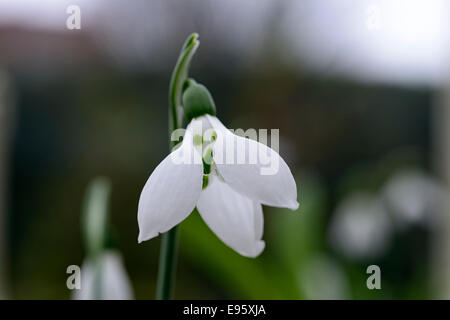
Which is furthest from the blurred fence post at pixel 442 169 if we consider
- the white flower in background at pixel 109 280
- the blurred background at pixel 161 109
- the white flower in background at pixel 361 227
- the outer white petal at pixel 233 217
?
the outer white petal at pixel 233 217

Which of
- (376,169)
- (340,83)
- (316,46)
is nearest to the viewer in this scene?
(376,169)

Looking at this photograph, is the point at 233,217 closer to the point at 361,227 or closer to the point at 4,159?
the point at 361,227

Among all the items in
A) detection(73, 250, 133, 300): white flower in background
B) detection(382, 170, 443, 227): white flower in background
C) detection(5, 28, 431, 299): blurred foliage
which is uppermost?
detection(5, 28, 431, 299): blurred foliage

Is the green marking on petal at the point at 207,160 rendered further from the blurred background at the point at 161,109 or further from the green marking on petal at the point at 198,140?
the blurred background at the point at 161,109

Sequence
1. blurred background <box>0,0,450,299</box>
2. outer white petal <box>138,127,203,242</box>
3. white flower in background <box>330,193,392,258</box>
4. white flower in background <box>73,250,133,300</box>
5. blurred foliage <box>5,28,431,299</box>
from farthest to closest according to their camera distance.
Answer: blurred foliage <box>5,28,431,299</box> → blurred background <box>0,0,450,299</box> → white flower in background <box>330,193,392,258</box> → white flower in background <box>73,250,133,300</box> → outer white petal <box>138,127,203,242</box>

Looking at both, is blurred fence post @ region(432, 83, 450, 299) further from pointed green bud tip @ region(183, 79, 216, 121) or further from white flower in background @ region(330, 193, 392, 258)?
pointed green bud tip @ region(183, 79, 216, 121)

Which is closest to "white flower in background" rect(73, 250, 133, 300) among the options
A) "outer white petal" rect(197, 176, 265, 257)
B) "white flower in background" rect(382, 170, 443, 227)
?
"outer white petal" rect(197, 176, 265, 257)

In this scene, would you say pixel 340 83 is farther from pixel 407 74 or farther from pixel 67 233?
pixel 67 233
